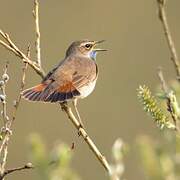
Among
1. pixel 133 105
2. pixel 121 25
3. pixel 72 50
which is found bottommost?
pixel 72 50

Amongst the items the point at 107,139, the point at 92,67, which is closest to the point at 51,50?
the point at 107,139

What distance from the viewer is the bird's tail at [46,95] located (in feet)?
16.2

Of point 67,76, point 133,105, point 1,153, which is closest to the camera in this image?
point 1,153

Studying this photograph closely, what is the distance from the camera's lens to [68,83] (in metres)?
5.35

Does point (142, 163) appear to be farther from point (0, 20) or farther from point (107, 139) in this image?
point (0, 20)

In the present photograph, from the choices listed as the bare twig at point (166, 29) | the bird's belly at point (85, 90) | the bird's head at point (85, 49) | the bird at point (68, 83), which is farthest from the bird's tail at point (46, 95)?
the bare twig at point (166, 29)

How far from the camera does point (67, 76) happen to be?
18.1 ft

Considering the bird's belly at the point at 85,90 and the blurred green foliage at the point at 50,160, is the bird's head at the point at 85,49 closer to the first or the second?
the bird's belly at the point at 85,90

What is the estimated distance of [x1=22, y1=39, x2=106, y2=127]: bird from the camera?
5.00 metres

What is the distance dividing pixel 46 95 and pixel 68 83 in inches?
13.2

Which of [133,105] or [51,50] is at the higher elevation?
[51,50]

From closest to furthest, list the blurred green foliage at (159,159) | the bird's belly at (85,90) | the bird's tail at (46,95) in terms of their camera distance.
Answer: the blurred green foliage at (159,159) < the bird's tail at (46,95) < the bird's belly at (85,90)

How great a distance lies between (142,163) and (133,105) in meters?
10.5

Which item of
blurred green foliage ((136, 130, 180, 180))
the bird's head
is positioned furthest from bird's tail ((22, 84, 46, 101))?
blurred green foliage ((136, 130, 180, 180))
